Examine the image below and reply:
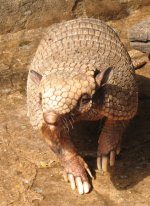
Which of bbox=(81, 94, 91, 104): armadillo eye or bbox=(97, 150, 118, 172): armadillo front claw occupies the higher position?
bbox=(81, 94, 91, 104): armadillo eye

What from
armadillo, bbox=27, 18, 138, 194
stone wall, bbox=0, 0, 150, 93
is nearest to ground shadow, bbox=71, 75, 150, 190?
armadillo, bbox=27, 18, 138, 194

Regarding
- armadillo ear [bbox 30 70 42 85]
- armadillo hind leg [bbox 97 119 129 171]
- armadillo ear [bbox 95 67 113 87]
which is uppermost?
armadillo ear [bbox 95 67 113 87]

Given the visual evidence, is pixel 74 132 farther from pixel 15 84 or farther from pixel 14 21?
pixel 14 21

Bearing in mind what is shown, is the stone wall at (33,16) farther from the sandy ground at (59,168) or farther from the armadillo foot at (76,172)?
the armadillo foot at (76,172)

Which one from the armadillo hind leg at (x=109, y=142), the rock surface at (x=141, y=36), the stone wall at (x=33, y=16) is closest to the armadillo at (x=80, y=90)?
the armadillo hind leg at (x=109, y=142)

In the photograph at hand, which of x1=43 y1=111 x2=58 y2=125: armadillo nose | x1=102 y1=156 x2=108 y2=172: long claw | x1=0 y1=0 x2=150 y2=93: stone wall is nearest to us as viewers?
x1=43 y1=111 x2=58 y2=125: armadillo nose

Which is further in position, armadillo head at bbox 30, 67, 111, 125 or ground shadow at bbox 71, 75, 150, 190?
ground shadow at bbox 71, 75, 150, 190

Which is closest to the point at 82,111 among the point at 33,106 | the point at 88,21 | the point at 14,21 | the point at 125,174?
the point at 33,106

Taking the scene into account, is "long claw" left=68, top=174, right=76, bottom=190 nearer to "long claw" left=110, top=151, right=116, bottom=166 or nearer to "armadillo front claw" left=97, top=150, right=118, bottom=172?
"armadillo front claw" left=97, top=150, right=118, bottom=172

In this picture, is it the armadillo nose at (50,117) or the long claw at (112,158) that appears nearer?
the armadillo nose at (50,117)

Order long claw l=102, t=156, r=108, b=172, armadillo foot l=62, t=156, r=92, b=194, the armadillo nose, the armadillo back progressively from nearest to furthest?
the armadillo nose
the armadillo back
armadillo foot l=62, t=156, r=92, b=194
long claw l=102, t=156, r=108, b=172
